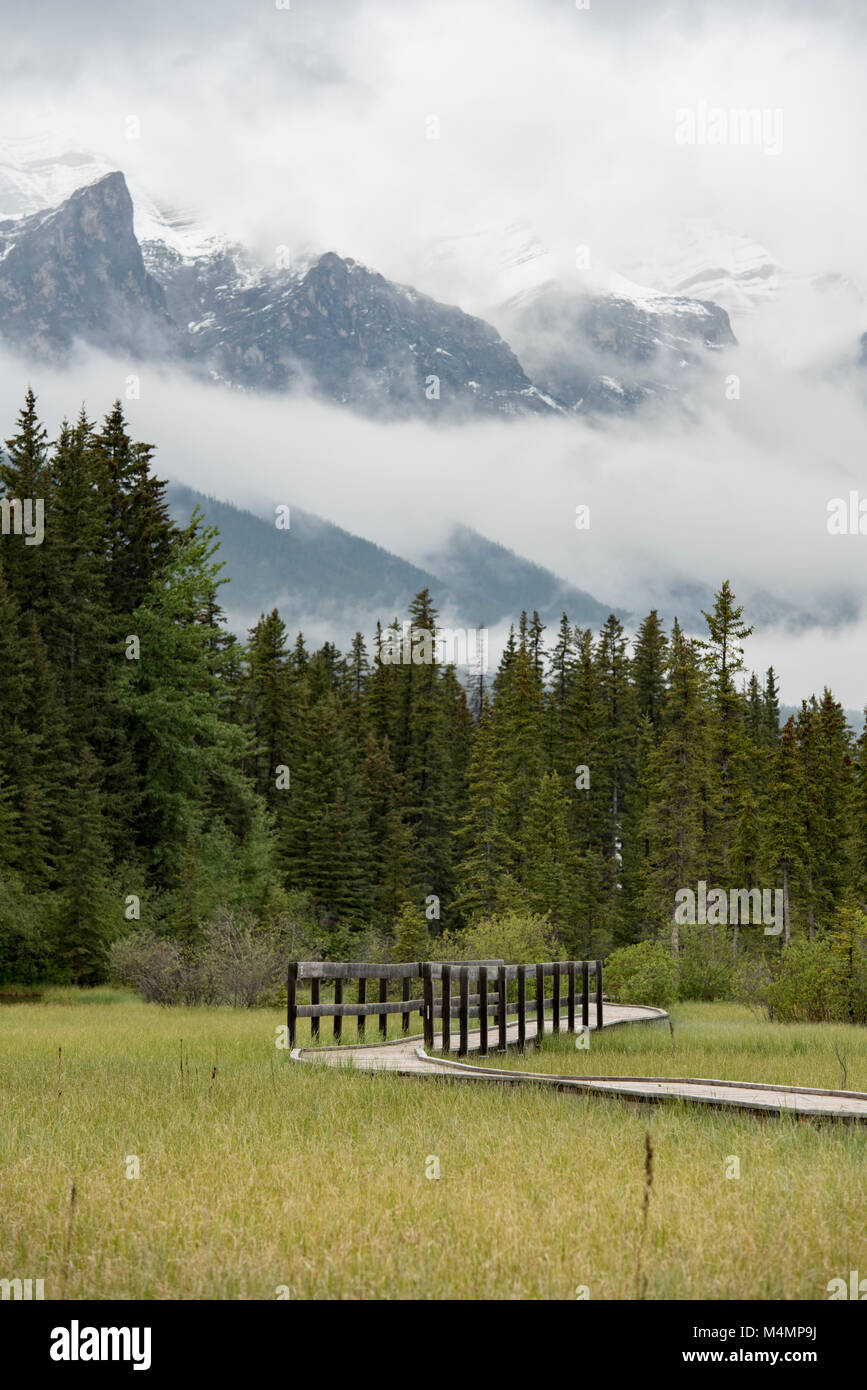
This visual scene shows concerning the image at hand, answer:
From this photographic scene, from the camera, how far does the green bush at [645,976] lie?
3238 cm

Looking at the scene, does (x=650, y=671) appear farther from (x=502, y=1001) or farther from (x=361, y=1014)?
(x=502, y=1001)

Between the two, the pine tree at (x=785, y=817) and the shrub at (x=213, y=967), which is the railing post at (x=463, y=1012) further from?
the pine tree at (x=785, y=817)

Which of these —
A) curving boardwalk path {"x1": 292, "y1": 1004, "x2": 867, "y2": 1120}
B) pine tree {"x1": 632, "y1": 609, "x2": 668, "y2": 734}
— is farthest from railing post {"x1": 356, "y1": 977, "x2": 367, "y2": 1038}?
pine tree {"x1": 632, "y1": 609, "x2": 668, "y2": 734}

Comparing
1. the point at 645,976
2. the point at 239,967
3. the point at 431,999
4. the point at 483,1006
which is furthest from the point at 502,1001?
the point at 645,976

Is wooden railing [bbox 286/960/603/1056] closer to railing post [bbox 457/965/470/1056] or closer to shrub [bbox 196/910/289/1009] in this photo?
railing post [bbox 457/965/470/1056]

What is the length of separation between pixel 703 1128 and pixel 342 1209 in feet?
13.8

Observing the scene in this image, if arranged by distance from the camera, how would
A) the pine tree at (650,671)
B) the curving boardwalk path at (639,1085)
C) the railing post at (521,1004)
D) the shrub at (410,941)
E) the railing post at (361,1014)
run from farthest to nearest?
the pine tree at (650,671) → the shrub at (410,941) → the railing post at (361,1014) → the railing post at (521,1004) → the curving boardwalk path at (639,1085)

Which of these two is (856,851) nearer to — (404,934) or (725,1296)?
(404,934)

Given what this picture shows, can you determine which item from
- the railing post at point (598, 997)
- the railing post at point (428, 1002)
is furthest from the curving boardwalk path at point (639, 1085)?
the railing post at point (598, 997)

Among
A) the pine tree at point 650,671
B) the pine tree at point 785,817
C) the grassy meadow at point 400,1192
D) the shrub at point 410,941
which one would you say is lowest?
the shrub at point 410,941

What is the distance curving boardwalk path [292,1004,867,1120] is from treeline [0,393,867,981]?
21970 mm

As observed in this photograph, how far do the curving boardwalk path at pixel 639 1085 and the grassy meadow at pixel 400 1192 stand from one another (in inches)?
8.0

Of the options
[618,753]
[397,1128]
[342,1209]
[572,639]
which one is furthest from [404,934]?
[572,639]

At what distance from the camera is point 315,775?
7388 centimetres
